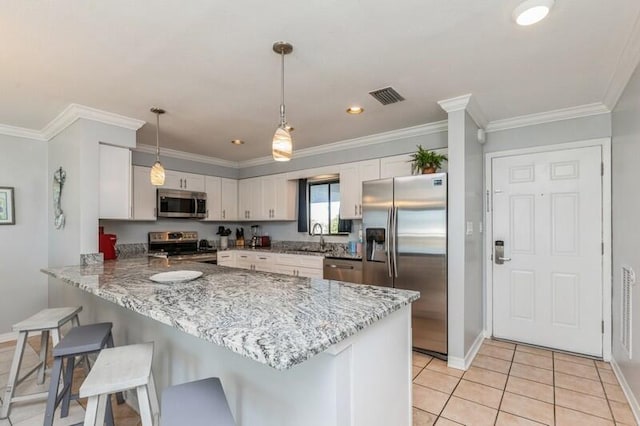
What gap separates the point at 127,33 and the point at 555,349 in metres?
4.44

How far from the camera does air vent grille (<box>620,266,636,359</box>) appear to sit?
2.24m

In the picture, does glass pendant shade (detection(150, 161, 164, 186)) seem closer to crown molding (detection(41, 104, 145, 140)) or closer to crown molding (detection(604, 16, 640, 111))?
crown molding (detection(41, 104, 145, 140))

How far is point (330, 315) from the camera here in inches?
49.4

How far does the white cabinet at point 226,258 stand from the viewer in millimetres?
4766

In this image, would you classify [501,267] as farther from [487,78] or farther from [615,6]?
[615,6]

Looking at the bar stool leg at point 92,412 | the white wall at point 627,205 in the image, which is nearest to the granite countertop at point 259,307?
the bar stool leg at point 92,412

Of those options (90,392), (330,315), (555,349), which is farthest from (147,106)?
(555,349)

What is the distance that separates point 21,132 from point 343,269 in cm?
400

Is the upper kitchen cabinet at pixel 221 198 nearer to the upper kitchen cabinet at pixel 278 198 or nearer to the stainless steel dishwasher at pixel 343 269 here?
the upper kitchen cabinet at pixel 278 198

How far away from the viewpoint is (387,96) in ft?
8.87

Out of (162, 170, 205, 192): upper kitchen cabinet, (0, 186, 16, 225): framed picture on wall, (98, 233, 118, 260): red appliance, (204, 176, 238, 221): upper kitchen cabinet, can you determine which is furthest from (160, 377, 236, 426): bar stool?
(204, 176, 238, 221): upper kitchen cabinet

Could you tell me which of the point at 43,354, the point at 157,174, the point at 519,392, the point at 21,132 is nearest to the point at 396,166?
the point at 519,392

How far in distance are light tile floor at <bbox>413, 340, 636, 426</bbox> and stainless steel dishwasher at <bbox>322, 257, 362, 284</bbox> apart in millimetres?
1029

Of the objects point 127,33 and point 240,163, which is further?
point 240,163
